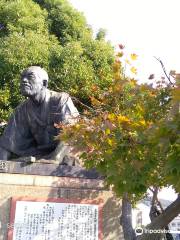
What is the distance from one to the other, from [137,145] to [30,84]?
2.47m

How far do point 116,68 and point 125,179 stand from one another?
8.79 ft

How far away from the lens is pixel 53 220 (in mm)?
5488

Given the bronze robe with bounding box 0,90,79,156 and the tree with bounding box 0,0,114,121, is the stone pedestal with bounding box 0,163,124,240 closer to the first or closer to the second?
the bronze robe with bounding box 0,90,79,156

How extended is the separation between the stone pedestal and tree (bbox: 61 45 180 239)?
0.72m

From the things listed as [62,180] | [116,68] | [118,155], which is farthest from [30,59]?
[118,155]

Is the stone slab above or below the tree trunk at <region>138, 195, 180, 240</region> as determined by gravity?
above

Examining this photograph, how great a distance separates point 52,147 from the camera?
21.3 ft

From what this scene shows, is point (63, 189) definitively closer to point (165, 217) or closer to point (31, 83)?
point (165, 217)

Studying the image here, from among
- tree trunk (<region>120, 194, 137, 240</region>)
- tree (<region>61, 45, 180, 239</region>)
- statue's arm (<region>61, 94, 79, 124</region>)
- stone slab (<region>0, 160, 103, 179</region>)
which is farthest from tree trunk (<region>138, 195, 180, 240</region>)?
statue's arm (<region>61, 94, 79, 124</region>)

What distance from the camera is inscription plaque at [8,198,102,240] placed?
5.36 meters

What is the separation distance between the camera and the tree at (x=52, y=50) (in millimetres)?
10586

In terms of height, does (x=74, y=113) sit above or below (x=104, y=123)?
above

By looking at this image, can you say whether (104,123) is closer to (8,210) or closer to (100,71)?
(8,210)

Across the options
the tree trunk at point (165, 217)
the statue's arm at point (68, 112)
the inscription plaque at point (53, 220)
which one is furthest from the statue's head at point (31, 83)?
the tree trunk at point (165, 217)
